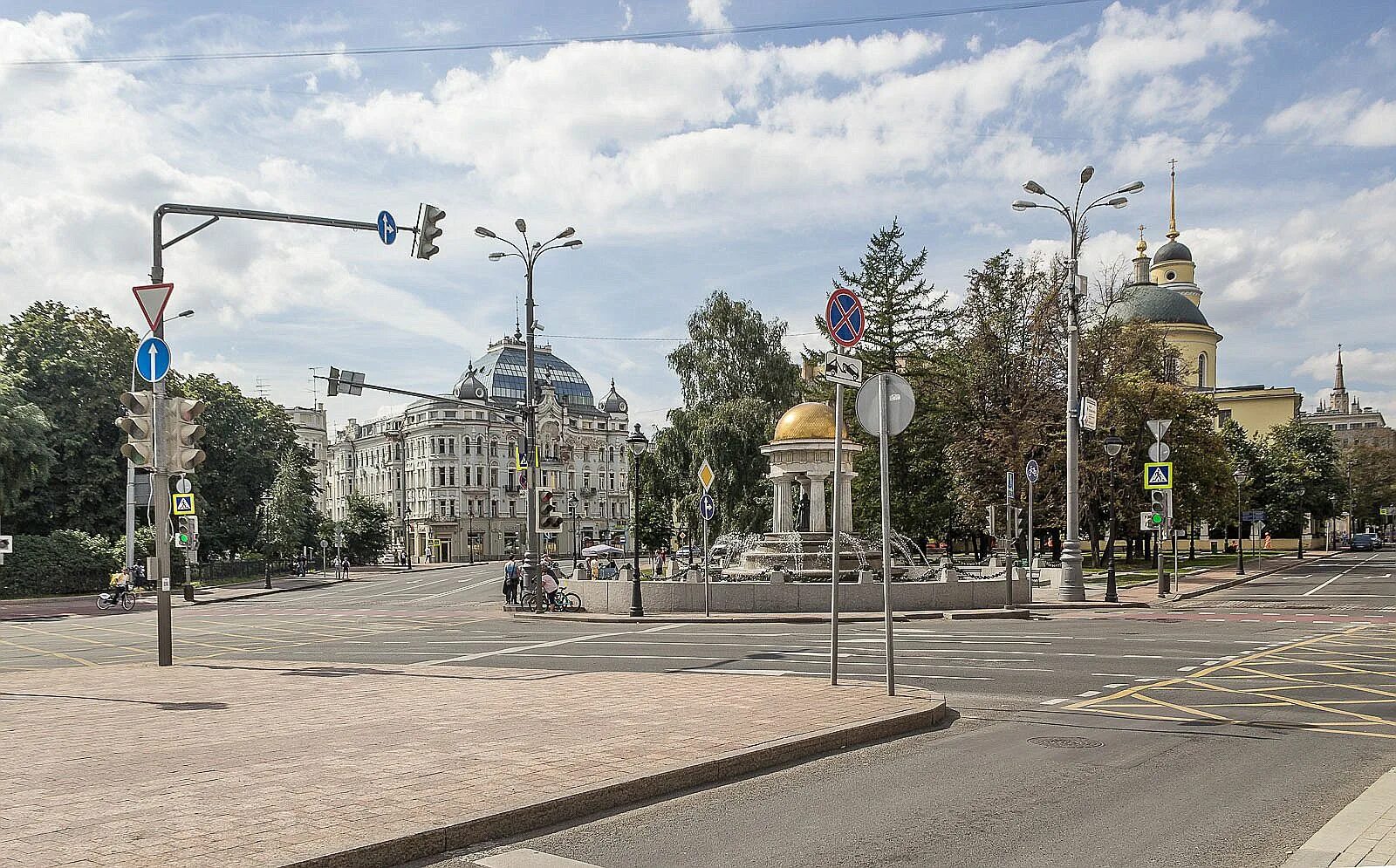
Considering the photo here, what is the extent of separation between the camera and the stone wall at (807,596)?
28.5 meters

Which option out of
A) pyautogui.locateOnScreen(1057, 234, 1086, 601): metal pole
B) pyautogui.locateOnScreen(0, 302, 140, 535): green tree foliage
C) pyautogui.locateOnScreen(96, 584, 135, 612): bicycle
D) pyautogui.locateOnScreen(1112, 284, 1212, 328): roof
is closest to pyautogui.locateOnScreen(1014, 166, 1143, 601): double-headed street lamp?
pyautogui.locateOnScreen(1057, 234, 1086, 601): metal pole

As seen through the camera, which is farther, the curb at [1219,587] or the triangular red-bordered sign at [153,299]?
the curb at [1219,587]

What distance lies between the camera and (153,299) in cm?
1581

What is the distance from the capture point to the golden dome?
36.4 meters

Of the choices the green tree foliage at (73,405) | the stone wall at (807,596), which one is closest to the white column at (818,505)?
the stone wall at (807,596)

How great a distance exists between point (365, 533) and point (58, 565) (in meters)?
44.6

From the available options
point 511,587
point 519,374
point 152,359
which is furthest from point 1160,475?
point 519,374

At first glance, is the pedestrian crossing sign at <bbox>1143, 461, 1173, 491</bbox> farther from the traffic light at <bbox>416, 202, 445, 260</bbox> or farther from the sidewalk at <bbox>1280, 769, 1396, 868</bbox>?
the sidewalk at <bbox>1280, 769, 1396, 868</bbox>

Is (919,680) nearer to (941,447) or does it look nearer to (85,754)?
(85,754)

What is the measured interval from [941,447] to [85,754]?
169ft

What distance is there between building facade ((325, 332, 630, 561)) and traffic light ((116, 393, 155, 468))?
292 feet

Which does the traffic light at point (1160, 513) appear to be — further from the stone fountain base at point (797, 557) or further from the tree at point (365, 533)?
the tree at point (365, 533)

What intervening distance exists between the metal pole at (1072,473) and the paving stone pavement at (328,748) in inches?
833

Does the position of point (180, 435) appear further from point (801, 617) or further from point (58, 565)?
point (58, 565)
